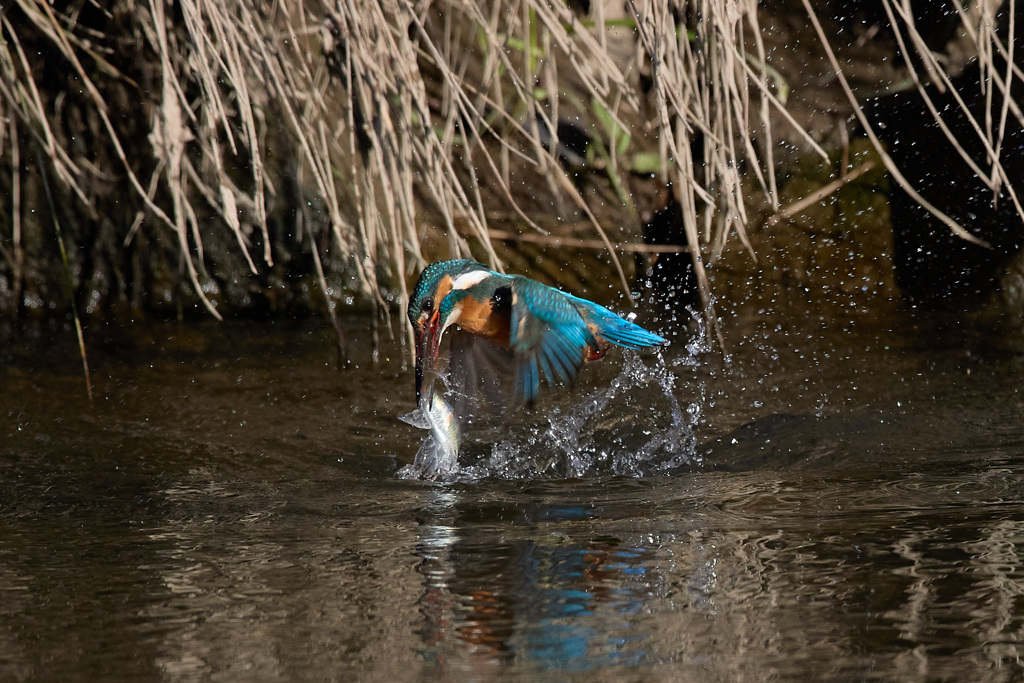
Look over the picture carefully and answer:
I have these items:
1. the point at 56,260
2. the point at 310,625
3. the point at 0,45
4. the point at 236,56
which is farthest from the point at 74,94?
the point at 310,625

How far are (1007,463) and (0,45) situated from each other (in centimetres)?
259

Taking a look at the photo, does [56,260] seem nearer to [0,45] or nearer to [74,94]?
[74,94]

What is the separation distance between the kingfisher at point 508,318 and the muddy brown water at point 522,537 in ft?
0.85

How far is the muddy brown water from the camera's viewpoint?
4.72 ft

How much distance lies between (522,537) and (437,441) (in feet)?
2.08

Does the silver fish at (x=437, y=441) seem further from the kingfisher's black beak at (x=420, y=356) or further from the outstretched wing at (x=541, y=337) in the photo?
the outstretched wing at (x=541, y=337)

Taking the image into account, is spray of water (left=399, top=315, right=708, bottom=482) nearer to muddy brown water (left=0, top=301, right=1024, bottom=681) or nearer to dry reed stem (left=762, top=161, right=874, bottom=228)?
muddy brown water (left=0, top=301, right=1024, bottom=681)

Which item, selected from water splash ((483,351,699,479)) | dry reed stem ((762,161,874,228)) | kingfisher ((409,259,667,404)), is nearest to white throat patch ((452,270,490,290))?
kingfisher ((409,259,667,404))

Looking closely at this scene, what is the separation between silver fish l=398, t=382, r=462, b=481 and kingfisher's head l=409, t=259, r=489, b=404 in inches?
1.7

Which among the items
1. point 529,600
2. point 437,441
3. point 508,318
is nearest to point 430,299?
point 508,318

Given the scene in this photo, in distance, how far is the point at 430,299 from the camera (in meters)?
2.42

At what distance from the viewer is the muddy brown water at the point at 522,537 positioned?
4.72 ft

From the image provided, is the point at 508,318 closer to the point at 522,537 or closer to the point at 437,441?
the point at 437,441

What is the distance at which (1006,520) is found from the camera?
1899mm
